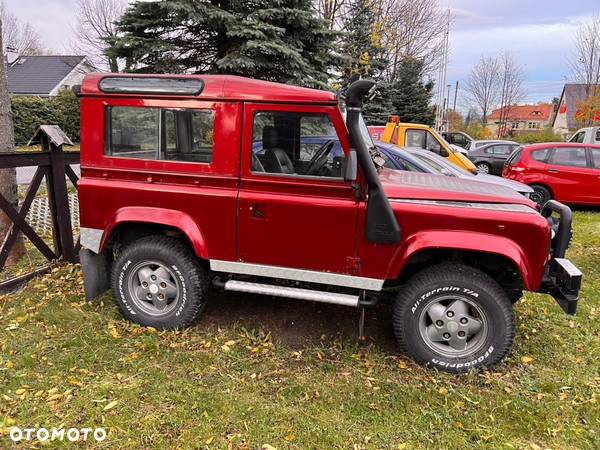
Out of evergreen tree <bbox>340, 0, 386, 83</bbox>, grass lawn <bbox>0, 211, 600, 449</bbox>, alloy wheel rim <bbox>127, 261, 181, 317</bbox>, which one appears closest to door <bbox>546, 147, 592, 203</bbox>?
grass lawn <bbox>0, 211, 600, 449</bbox>

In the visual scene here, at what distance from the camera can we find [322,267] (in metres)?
3.59

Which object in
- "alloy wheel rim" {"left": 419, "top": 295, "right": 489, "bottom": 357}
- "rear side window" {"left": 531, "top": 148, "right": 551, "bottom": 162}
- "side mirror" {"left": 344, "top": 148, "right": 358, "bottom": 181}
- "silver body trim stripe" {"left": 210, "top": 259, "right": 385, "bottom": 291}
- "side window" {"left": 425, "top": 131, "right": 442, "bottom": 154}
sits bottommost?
"alloy wheel rim" {"left": 419, "top": 295, "right": 489, "bottom": 357}

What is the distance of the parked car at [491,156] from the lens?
1697 cm

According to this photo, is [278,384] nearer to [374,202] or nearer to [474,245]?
[374,202]

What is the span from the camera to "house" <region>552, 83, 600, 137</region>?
28.2 m

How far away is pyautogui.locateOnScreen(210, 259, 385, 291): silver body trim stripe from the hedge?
2139cm

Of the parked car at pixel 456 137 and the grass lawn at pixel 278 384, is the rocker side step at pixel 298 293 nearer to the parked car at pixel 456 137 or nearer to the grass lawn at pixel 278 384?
the grass lawn at pixel 278 384

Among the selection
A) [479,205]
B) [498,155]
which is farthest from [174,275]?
[498,155]

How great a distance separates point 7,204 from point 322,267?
370cm

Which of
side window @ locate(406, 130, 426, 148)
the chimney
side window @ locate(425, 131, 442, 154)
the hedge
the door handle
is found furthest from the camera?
the chimney

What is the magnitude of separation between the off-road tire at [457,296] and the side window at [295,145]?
1.11 m

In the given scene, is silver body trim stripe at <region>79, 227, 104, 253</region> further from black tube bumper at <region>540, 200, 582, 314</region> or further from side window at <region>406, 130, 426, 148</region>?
side window at <region>406, 130, 426, 148</region>

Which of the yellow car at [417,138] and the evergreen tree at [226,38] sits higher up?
the evergreen tree at [226,38]

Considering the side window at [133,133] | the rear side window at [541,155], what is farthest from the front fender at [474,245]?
the rear side window at [541,155]
